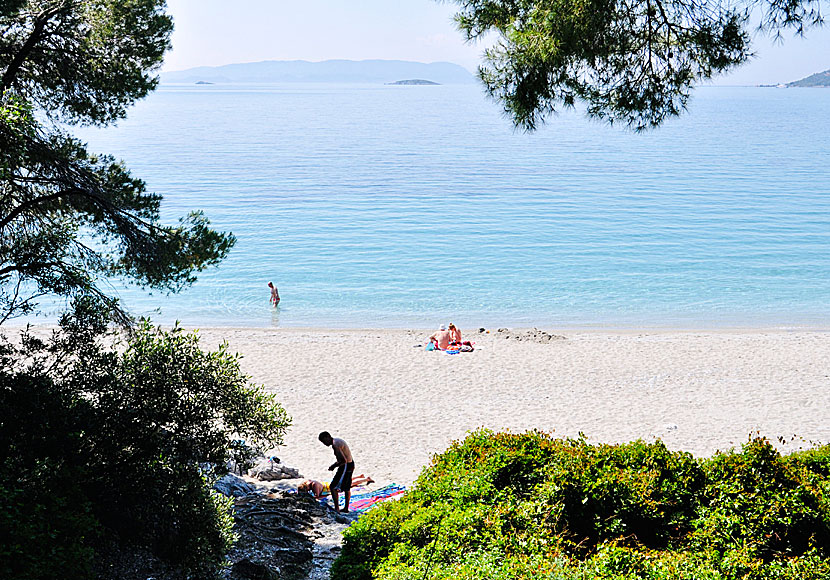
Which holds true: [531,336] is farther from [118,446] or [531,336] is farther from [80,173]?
[118,446]

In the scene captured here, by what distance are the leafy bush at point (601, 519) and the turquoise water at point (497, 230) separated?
3.21 metres

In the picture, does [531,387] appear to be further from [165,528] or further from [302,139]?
[302,139]

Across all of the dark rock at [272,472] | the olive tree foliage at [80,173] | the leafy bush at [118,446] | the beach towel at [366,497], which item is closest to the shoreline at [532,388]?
the dark rock at [272,472]

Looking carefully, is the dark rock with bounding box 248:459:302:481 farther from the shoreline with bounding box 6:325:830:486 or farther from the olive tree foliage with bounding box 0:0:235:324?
the olive tree foliage with bounding box 0:0:235:324

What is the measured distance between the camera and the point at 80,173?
25.6ft

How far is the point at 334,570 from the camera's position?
6.09m

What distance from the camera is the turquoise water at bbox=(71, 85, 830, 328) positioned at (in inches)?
1012

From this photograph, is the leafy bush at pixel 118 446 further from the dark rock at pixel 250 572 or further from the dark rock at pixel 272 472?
the dark rock at pixel 272 472

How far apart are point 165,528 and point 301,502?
11.2ft

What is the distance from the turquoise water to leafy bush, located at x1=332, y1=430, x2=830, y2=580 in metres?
3.21

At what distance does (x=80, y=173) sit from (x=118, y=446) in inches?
113

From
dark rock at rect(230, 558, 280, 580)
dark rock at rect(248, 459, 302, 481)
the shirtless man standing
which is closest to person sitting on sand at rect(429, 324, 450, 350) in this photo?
dark rock at rect(248, 459, 302, 481)

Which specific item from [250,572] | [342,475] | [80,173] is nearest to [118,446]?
[250,572]

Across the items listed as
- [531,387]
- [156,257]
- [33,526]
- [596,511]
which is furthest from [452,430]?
[33,526]
